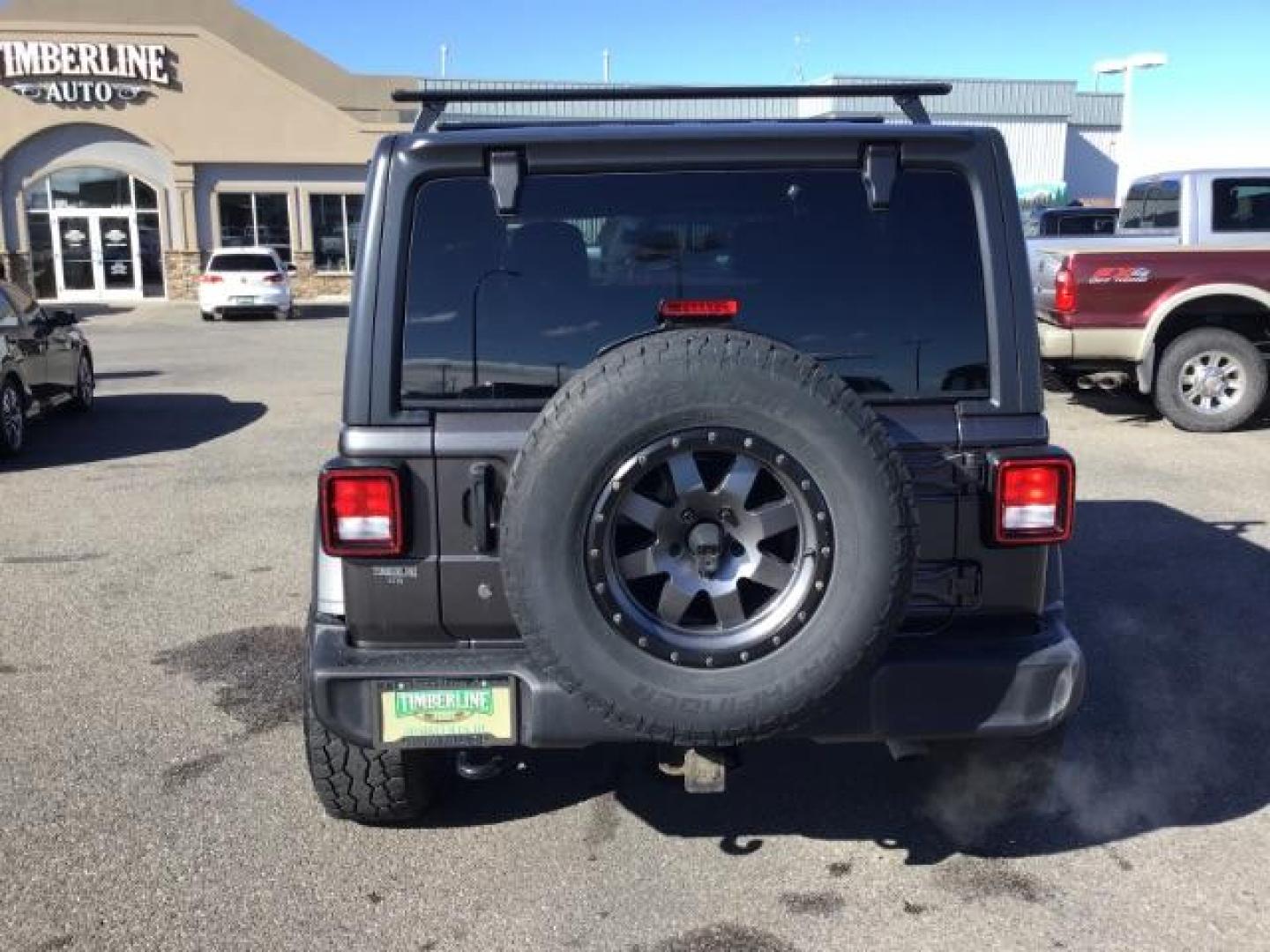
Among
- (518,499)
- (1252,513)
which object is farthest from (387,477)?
(1252,513)

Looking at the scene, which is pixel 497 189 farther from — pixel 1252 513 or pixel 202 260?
pixel 202 260

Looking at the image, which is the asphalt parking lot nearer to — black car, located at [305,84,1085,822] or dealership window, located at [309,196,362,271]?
black car, located at [305,84,1085,822]

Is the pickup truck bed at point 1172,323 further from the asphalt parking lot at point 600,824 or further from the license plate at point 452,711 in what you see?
the license plate at point 452,711

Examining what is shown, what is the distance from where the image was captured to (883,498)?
2.68 metres

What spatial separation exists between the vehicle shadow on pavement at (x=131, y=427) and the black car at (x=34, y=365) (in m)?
0.21

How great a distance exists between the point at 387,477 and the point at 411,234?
617 millimetres

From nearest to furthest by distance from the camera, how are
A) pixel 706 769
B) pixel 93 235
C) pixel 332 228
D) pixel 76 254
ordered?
pixel 706 769, pixel 93 235, pixel 76 254, pixel 332 228

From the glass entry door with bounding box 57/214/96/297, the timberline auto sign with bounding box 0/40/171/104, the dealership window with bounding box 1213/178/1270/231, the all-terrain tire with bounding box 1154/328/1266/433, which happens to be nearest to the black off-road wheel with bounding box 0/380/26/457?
the all-terrain tire with bounding box 1154/328/1266/433

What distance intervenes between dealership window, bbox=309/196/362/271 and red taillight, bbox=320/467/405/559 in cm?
3197

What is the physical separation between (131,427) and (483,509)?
32.2ft

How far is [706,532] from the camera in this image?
2744 millimetres

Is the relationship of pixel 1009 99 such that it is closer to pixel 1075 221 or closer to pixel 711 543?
pixel 1075 221

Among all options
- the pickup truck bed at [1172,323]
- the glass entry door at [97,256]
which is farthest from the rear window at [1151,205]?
the glass entry door at [97,256]

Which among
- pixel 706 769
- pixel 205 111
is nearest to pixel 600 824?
pixel 706 769
